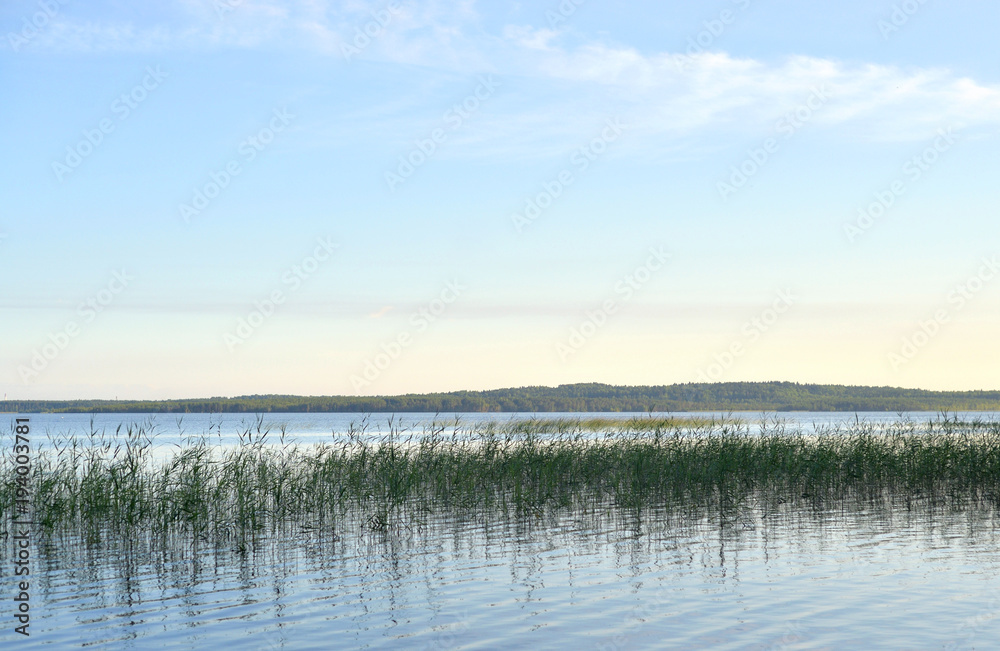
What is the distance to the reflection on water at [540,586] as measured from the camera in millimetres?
9250

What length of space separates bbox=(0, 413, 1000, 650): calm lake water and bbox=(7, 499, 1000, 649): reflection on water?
0.13ft

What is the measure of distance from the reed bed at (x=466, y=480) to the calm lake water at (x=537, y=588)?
0.89 meters

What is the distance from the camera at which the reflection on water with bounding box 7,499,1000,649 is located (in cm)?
925

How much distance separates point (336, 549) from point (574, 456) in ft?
28.7

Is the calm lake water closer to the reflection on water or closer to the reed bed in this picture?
the reflection on water

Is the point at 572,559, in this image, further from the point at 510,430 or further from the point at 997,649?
the point at 510,430

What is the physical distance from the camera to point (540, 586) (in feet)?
37.8

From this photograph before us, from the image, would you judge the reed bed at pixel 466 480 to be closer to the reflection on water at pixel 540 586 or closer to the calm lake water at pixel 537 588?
the reflection on water at pixel 540 586

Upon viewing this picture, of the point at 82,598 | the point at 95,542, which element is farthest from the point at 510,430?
the point at 82,598

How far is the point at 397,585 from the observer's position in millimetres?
11695

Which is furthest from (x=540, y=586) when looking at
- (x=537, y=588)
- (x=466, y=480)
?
(x=466, y=480)

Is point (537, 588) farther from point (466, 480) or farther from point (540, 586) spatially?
point (466, 480)

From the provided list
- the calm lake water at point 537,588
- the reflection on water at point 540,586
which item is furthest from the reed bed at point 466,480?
the calm lake water at point 537,588

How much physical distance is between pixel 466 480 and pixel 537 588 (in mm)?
8463
